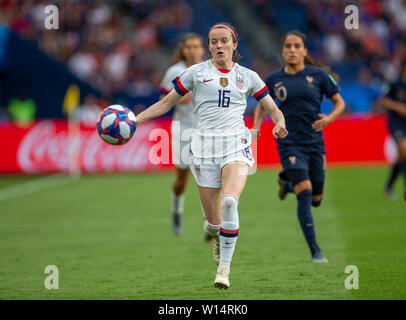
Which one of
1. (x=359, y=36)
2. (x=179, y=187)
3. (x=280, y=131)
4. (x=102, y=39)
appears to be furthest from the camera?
(x=359, y=36)

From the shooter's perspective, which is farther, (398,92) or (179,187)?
(398,92)

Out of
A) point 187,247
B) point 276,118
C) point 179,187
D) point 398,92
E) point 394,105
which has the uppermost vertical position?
point 398,92

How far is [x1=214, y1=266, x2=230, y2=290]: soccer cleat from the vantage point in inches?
266

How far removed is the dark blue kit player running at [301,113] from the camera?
848cm

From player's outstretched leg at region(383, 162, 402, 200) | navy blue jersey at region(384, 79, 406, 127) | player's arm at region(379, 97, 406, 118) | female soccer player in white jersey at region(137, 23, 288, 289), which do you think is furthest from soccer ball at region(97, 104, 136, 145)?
player's outstretched leg at region(383, 162, 402, 200)

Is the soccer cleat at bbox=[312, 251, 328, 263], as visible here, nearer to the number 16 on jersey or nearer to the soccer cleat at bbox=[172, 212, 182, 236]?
the number 16 on jersey

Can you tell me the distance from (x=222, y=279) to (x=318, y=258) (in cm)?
194

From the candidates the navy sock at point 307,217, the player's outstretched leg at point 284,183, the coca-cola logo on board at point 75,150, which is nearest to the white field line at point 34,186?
the coca-cola logo on board at point 75,150

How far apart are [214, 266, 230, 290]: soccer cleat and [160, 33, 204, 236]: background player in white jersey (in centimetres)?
384

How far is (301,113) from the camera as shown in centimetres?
853

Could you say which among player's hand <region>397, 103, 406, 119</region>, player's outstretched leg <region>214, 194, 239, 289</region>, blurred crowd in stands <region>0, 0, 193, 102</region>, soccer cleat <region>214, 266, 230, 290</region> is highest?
blurred crowd in stands <region>0, 0, 193, 102</region>

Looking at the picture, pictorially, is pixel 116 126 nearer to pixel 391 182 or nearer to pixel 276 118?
pixel 276 118

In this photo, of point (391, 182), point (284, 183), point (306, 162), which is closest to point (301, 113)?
point (306, 162)

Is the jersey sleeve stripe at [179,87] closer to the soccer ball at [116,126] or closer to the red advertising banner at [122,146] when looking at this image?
the soccer ball at [116,126]
